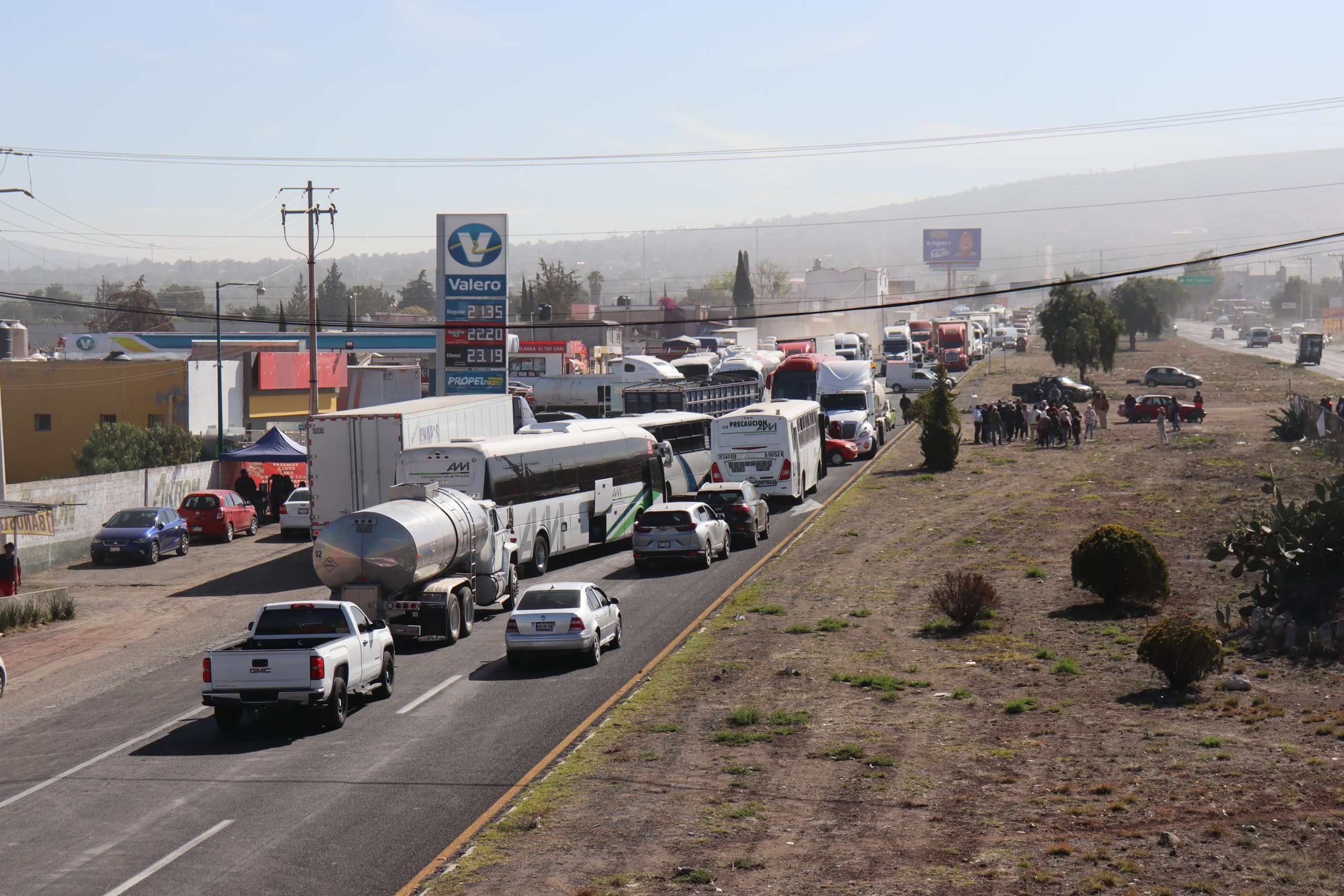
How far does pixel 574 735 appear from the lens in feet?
57.4

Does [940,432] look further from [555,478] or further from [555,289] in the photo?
[555,289]

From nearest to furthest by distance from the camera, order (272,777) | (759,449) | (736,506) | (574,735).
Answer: (272,777) → (574,735) → (736,506) → (759,449)

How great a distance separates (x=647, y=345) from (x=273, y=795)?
116 metres

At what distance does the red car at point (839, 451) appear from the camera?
56844 millimetres

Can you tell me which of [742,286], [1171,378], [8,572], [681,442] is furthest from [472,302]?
[742,286]

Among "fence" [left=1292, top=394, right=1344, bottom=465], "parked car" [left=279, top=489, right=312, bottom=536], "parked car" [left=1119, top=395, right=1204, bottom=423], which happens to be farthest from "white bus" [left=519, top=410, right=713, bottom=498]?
"parked car" [left=1119, top=395, right=1204, bottom=423]

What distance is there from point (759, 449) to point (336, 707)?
25555 mm

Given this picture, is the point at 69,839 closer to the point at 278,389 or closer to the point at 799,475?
the point at 799,475

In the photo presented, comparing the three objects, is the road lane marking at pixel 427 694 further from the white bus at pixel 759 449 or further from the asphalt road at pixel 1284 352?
the asphalt road at pixel 1284 352

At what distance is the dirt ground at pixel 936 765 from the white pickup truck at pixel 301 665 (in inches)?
170

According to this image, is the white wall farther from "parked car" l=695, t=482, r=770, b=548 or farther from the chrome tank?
the chrome tank

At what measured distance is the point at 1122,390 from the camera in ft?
286

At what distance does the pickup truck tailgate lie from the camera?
58.5 ft

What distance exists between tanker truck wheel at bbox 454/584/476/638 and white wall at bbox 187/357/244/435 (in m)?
40.2
